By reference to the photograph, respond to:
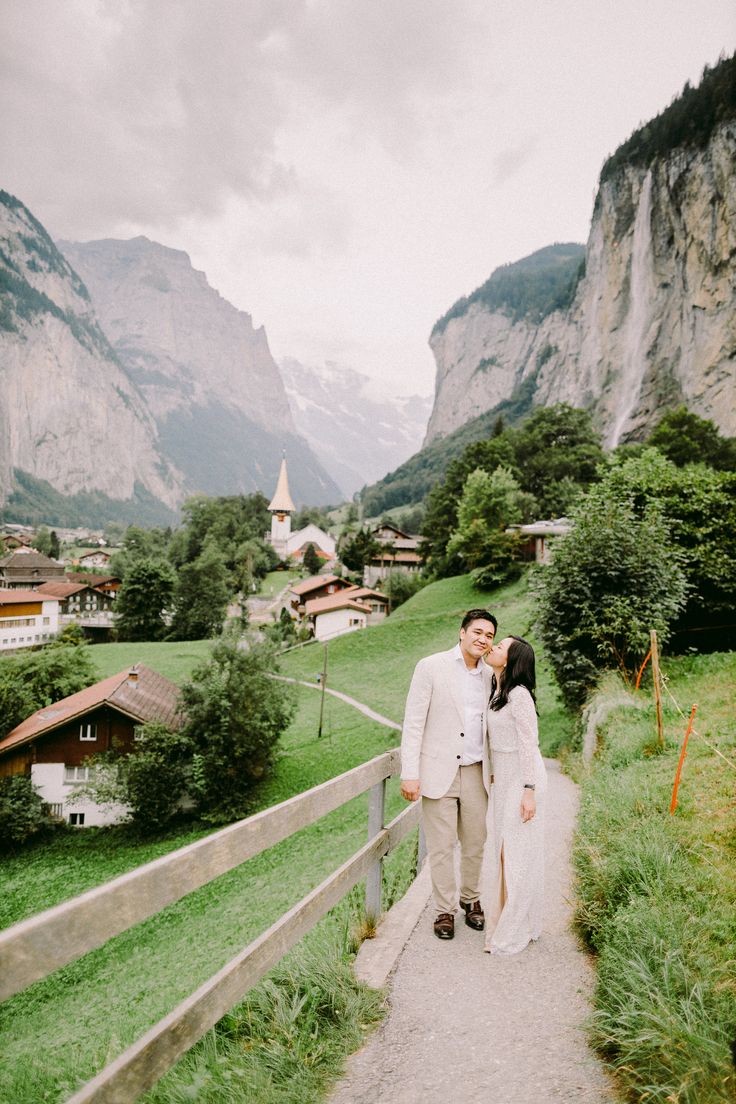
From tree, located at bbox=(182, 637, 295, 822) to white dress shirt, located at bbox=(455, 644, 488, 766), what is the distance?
2171 centimetres

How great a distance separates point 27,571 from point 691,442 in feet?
289

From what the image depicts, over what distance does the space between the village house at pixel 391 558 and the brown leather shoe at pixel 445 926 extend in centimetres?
6304

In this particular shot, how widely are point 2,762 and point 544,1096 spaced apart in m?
30.8

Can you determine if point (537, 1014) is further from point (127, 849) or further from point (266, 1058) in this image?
point (127, 849)

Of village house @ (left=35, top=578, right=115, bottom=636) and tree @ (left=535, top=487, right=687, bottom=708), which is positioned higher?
tree @ (left=535, top=487, right=687, bottom=708)

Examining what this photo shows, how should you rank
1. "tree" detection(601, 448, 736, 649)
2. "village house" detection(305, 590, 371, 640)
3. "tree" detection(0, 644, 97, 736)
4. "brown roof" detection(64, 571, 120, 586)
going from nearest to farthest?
"tree" detection(601, 448, 736, 649) < "tree" detection(0, 644, 97, 736) < "village house" detection(305, 590, 371, 640) < "brown roof" detection(64, 571, 120, 586)

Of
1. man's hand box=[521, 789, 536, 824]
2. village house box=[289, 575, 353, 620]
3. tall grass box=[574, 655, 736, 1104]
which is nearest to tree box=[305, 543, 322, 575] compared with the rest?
village house box=[289, 575, 353, 620]

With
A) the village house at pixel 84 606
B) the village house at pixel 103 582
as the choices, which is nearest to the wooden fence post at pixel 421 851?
the village house at pixel 84 606

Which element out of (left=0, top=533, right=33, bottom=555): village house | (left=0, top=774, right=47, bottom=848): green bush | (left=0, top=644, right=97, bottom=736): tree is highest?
(left=0, top=533, right=33, bottom=555): village house

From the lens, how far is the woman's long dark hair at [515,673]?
4.61m

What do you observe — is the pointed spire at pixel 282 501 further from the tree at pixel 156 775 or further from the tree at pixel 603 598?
the tree at pixel 603 598

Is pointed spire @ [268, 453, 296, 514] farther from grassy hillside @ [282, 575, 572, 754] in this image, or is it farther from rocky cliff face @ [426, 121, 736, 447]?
grassy hillside @ [282, 575, 572, 754]

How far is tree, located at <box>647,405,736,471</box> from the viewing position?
51.0m

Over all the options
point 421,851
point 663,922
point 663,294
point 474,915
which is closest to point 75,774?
point 421,851
